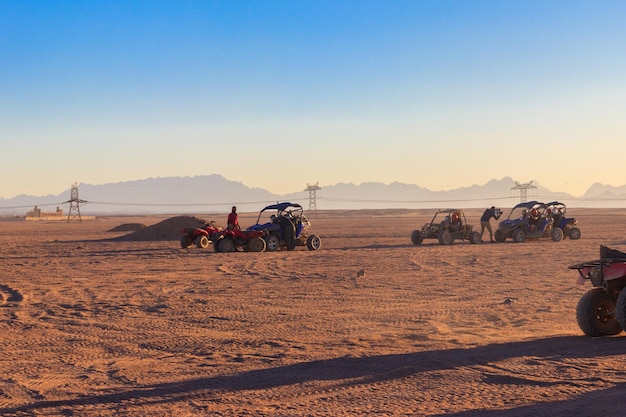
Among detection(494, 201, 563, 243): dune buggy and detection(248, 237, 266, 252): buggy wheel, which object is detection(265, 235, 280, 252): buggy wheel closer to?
detection(248, 237, 266, 252): buggy wheel

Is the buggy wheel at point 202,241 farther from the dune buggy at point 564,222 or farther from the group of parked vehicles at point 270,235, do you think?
the dune buggy at point 564,222

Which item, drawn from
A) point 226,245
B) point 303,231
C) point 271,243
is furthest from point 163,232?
point 303,231

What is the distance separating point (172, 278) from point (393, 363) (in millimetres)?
10479

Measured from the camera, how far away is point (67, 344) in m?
9.44

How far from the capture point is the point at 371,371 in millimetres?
7629

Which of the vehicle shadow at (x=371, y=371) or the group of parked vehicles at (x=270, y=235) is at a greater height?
the group of parked vehicles at (x=270, y=235)

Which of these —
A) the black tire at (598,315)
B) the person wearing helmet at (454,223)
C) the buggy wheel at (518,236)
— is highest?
the person wearing helmet at (454,223)

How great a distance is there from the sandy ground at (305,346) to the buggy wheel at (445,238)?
11040 mm

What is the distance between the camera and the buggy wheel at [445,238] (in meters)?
29.7

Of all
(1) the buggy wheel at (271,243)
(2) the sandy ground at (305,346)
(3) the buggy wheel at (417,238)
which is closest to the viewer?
(2) the sandy ground at (305,346)

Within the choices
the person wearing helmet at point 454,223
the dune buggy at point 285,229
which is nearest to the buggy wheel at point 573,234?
the person wearing helmet at point 454,223

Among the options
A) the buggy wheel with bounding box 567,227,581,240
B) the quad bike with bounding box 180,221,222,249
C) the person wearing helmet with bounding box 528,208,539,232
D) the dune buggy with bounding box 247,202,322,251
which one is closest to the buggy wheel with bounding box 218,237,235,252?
the dune buggy with bounding box 247,202,322,251

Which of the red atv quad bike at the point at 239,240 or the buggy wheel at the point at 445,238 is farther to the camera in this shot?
the buggy wheel at the point at 445,238

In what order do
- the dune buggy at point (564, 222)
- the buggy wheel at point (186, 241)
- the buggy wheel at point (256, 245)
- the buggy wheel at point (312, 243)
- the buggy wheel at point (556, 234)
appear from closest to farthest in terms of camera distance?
1. the buggy wheel at point (256, 245)
2. the buggy wheel at point (312, 243)
3. the buggy wheel at point (186, 241)
4. the buggy wheel at point (556, 234)
5. the dune buggy at point (564, 222)
